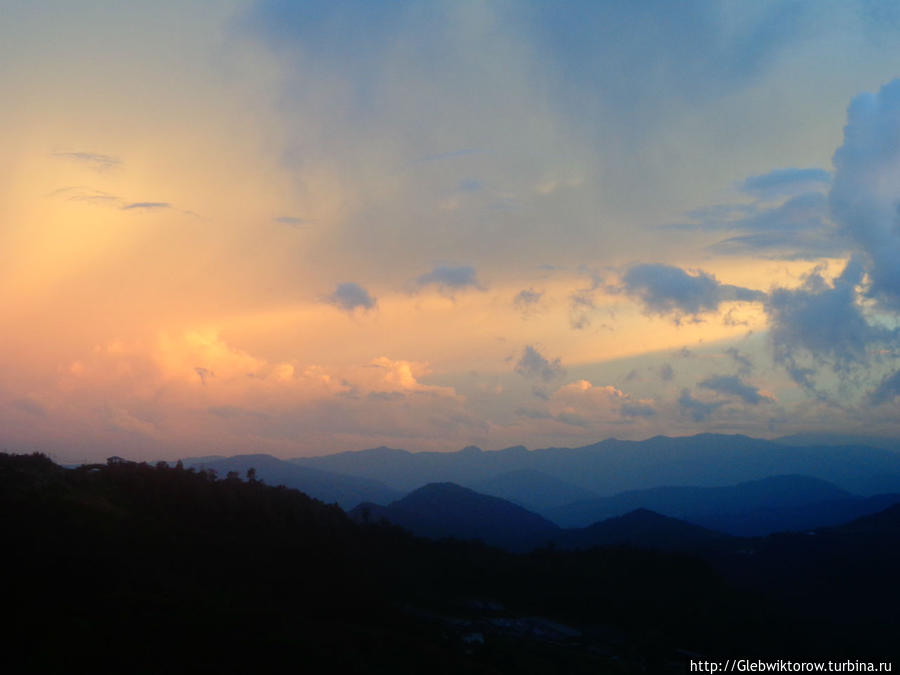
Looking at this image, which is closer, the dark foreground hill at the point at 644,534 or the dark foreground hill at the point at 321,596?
the dark foreground hill at the point at 321,596

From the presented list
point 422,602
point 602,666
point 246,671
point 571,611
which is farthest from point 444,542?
point 246,671

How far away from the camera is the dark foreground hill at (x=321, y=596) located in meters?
32.3

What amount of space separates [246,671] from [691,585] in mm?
70349

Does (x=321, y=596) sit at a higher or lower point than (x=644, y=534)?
higher

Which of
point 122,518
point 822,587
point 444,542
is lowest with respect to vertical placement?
point 822,587

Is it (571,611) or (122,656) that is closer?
(122,656)

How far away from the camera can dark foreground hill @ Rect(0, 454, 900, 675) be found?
3234 centimetres

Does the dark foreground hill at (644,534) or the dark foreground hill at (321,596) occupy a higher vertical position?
the dark foreground hill at (321,596)

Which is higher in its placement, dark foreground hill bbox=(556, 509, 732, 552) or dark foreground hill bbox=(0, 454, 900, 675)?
dark foreground hill bbox=(0, 454, 900, 675)

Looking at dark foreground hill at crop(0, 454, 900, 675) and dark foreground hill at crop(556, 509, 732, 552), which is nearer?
dark foreground hill at crop(0, 454, 900, 675)

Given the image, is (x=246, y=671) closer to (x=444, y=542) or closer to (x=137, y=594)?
(x=137, y=594)

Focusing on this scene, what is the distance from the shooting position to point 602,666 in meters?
45.7

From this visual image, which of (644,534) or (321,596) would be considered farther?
(644,534)

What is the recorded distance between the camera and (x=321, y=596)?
48.0m
